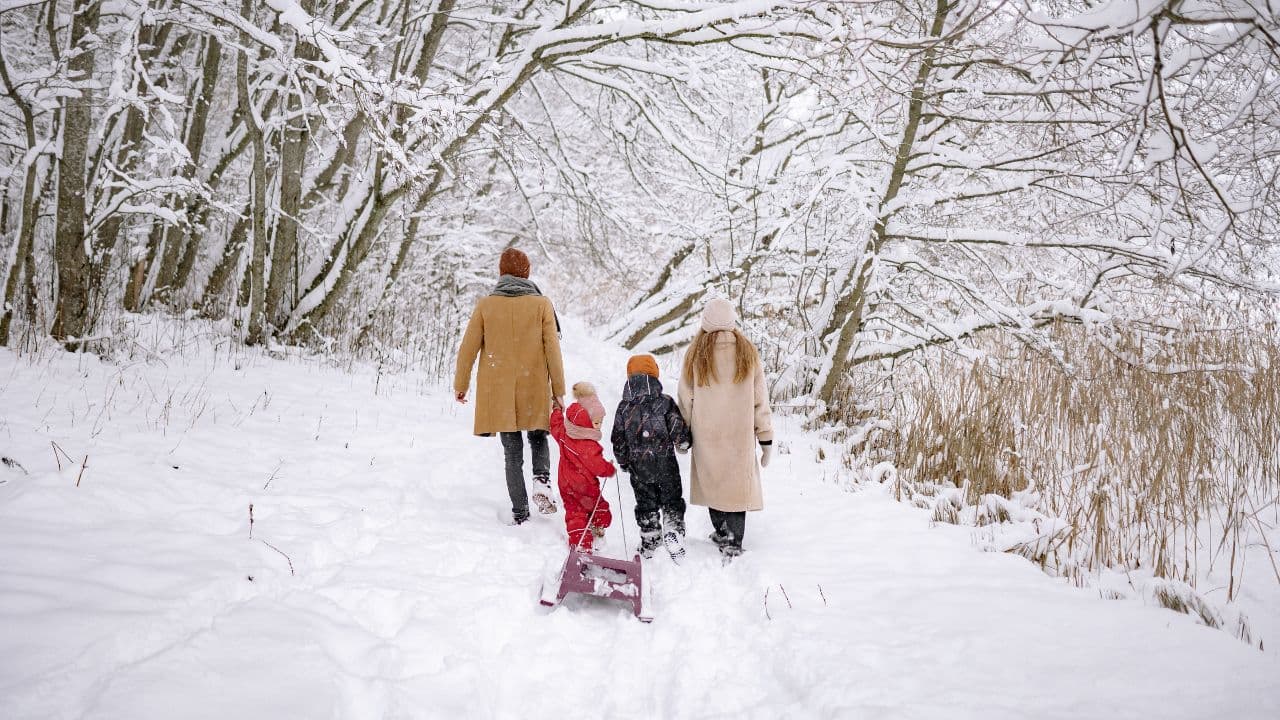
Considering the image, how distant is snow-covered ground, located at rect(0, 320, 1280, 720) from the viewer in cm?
172

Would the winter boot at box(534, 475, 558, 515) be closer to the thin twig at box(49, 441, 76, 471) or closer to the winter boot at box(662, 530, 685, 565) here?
the winter boot at box(662, 530, 685, 565)

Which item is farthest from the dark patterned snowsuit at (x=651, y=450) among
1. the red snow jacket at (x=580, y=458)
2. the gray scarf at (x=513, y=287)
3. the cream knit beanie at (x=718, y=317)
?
the gray scarf at (x=513, y=287)

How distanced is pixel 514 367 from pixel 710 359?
3.93 ft

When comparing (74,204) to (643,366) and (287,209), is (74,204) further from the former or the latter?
(643,366)

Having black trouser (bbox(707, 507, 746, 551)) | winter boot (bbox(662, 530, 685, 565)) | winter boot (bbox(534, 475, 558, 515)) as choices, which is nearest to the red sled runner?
winter boot (bbox(662, 530, 685, 565))

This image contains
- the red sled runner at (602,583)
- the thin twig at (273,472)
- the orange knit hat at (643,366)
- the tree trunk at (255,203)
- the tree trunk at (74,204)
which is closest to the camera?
the red sled runner at (602,583)

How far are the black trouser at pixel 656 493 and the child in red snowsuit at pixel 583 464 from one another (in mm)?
171

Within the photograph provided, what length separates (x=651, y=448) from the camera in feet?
10.9

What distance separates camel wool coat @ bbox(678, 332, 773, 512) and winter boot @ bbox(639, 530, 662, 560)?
308 millimetres

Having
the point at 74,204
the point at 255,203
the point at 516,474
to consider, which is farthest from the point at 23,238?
the point at 516,474

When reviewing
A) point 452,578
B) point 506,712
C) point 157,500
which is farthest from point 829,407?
point 157,500

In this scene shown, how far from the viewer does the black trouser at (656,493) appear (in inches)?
131

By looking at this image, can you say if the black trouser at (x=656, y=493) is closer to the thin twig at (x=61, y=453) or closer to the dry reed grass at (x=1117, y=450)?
the dry reed grass at (x=1117, y=450)

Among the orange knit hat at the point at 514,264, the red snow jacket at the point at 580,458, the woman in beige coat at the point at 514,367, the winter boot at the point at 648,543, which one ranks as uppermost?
the orange knit hat at the point at 514,264
